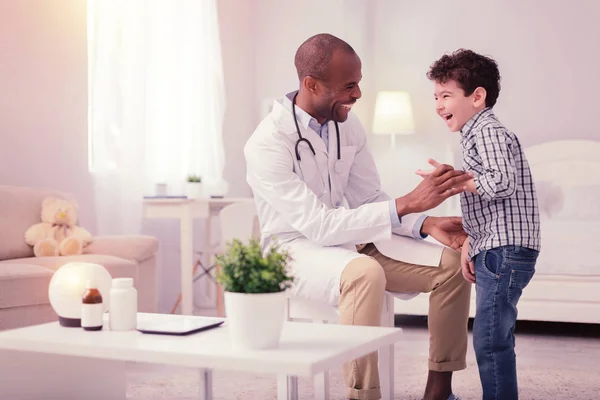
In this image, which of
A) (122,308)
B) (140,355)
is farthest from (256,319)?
(122,308)

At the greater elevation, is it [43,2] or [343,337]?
[43,2]

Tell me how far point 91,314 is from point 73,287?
0.12 metres

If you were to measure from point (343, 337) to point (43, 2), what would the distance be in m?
3.01

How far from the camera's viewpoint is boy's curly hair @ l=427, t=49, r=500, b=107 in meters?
2.25

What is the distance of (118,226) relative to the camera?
14.2ft

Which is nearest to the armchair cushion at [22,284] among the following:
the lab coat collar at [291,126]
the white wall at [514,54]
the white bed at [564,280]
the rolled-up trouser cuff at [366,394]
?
the lab coat collar at [291,126]

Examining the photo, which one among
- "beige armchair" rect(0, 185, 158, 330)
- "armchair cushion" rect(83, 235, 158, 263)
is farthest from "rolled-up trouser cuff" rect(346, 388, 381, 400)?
"armchair cushion" rect(83, 235, 158, 263)

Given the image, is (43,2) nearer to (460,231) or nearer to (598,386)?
(460,231)

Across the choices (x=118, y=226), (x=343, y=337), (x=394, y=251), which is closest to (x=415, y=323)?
(x=118, y=226)

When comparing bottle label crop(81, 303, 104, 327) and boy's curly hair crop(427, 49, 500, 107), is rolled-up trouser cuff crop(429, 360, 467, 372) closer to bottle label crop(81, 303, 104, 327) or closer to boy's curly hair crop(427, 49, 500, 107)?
boy's curly hair crop(427, 49, 500, 107)

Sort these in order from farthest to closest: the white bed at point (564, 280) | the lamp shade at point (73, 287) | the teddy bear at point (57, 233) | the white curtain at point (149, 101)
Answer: the white curtain at point (149, 101) < the white bed at point (564, 280) < the teddy bear at point (57, 233) < the lamp shade at point (73, 287)

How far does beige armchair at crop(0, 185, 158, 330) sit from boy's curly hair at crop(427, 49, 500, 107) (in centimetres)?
153

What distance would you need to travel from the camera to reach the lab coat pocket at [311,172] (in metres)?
2.39

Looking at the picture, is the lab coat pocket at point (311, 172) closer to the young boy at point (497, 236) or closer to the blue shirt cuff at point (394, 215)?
the blue shirt cuff at point (394, 215)
